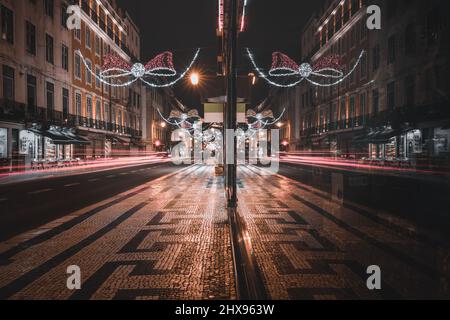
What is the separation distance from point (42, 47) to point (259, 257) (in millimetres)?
32125

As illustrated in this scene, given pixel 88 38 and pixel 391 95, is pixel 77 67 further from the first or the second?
pixel 391 95

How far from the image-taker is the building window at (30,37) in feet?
96.6

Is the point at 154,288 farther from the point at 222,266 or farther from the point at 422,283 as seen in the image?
the point at 422,283

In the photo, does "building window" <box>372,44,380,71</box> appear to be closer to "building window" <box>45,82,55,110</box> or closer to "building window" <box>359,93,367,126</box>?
"building window" <box>359,93,367,126</box>

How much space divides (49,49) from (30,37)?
9.60ft

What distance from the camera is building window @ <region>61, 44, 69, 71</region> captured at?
35031 mm

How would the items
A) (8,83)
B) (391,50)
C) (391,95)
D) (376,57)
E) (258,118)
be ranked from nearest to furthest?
(8,83) → (391,50) → (391,95) → (376,57) → (258,118)

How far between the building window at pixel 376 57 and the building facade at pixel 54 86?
1077 inches

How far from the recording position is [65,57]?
3569 centimetres

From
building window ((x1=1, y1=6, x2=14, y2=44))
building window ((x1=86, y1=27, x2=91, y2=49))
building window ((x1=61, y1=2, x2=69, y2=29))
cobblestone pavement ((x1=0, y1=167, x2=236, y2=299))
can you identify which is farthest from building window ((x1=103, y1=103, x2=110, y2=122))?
cobblestone pavement ((x1=0, y1=167, x2=236, y2=299))

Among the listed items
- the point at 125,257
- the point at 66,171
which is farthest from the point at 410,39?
the point at 125,257

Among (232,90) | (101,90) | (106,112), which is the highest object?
(101,90)
